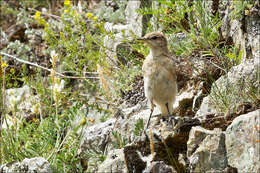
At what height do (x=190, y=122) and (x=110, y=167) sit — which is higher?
(x=190, y=122)

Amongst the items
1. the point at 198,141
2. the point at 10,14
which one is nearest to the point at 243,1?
the point at 198,141

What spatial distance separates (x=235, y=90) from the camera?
15.1ft

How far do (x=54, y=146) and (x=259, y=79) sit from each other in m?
3.04

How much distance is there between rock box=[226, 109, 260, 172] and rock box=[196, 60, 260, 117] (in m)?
0.67

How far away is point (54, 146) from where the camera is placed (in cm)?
546

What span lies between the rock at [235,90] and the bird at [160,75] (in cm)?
66

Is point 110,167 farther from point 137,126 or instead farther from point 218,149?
point 218,149

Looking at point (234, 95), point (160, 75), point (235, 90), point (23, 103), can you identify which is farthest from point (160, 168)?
point (23, 103)

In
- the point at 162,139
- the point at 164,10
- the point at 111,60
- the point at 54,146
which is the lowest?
the point at 54,146

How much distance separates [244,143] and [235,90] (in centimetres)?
112

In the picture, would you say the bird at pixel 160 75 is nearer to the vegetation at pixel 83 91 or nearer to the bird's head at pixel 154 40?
the bird's head at pixel 154 40

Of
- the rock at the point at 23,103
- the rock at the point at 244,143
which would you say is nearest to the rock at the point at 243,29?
the rock at the point at 244,143

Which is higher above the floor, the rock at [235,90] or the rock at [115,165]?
the rock at [235,90]

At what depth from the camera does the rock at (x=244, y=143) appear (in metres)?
3.47
